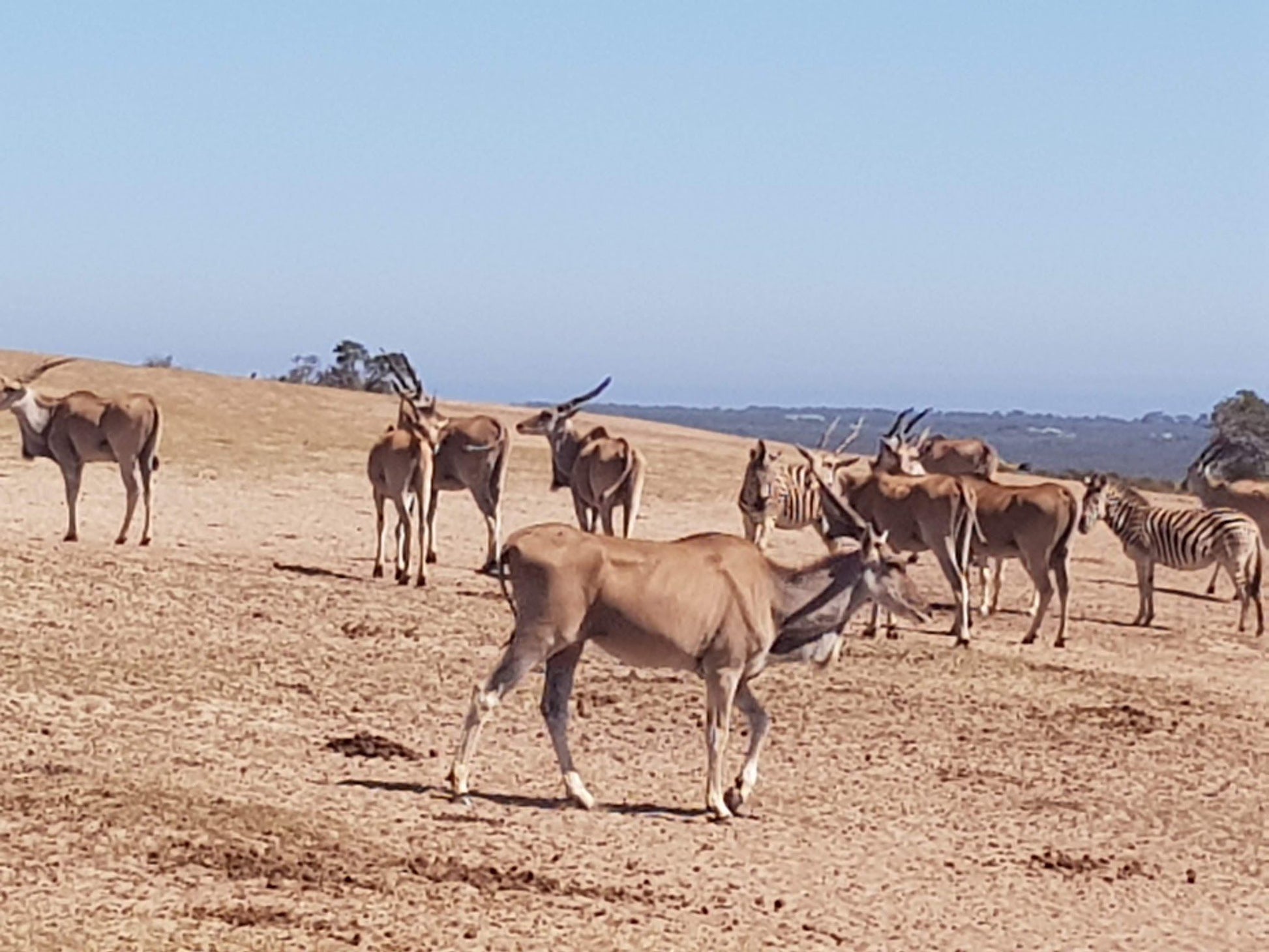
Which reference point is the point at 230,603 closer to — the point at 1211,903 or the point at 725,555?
the point at 725,555

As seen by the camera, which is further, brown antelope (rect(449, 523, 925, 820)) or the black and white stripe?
the black and white stripe

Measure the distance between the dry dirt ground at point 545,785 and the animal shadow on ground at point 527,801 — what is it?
0.14ft

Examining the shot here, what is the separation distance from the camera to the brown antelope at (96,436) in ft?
67.3

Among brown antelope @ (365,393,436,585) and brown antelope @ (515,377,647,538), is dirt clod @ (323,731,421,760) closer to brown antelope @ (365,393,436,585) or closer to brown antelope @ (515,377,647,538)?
brown antelope @ (365,393,436,585)

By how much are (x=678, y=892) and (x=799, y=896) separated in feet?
1.81

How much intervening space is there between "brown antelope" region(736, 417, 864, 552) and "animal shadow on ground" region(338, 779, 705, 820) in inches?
345

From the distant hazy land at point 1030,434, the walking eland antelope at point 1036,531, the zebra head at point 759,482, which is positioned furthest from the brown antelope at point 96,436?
the distant hazy land at point 1030,434

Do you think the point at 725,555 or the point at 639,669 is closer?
the point at 725,555

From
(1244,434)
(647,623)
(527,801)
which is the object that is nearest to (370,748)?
(527,801)

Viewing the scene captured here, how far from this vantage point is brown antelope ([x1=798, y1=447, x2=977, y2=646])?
18156mm

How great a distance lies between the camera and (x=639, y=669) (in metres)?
15.0

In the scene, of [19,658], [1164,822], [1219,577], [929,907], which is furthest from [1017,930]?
[1219,577]

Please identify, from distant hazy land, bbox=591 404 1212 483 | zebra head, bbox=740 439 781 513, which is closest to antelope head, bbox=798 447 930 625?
zebra head, bbox=740 439 781 513

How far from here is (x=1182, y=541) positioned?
2153 centimetres
